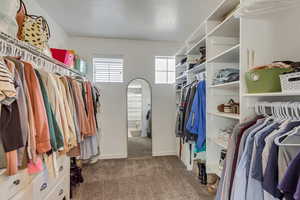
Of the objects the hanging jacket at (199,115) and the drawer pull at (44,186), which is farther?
the hanging jacket at (199,115)

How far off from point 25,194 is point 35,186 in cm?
14

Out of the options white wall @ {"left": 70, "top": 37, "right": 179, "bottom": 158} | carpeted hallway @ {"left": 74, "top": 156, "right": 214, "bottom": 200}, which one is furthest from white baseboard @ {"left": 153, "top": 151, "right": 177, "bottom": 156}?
carpeted hallway @ {"left": 74, "top": 156, "right": 214, "bottom": 200}

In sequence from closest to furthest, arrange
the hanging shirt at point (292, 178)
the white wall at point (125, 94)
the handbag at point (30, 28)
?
the hanging shirt at point (292, 178) < the handbag at point (30, 28) < the white wall at point (125, 94)

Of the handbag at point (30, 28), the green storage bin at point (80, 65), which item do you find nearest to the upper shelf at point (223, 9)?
the handbag at point (30, 28)

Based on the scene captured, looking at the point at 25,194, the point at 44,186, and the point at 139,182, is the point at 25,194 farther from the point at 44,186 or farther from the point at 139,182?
the point at 139,182

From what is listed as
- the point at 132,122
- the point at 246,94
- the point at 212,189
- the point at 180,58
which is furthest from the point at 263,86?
the point at 132,122

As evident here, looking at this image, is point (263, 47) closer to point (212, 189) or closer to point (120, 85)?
point (212, 189)

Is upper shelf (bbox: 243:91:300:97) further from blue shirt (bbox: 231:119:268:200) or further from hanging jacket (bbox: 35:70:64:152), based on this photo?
hanging jacket (bbox: 35:70:64:152)

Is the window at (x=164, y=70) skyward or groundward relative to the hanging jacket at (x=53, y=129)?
skyward

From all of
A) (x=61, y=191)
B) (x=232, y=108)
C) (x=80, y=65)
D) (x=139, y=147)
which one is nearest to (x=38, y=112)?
(x=61, y=191)

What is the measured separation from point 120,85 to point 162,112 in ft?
3.48

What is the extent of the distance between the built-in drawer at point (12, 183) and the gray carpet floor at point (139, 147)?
2.50m

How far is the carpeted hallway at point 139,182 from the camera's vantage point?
87.4 inches

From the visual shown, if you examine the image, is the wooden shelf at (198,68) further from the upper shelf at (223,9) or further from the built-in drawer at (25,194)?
the built-in drawer at (25,194)
